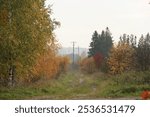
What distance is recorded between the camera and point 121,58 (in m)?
47.6

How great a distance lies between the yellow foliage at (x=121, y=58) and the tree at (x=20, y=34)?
81.3 ft

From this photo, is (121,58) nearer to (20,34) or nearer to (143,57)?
(143,57)

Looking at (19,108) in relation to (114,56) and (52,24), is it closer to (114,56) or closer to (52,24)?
(52,24)

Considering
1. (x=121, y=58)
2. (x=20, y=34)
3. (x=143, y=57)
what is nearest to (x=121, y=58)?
(x=121, y=58)

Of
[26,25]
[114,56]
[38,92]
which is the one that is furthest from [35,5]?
[114,56]

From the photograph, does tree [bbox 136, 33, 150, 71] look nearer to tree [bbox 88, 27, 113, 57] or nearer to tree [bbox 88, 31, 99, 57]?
tree [bbox 88, 27, 113, 57]

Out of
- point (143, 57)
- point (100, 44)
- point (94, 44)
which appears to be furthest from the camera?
point (100, 44)

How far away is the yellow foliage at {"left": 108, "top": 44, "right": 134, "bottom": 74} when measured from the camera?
46.7m

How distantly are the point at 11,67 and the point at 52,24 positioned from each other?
140 inches

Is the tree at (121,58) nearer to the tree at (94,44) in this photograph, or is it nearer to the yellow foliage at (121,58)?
the yellow foliage at (121,58)

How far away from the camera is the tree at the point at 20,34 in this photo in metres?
21.3

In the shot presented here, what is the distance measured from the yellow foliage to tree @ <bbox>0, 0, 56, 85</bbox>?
24777mm

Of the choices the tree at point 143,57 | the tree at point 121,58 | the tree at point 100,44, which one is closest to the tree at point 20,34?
the tree at point 143,57

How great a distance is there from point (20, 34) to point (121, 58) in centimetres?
2723
